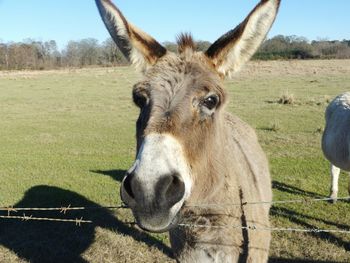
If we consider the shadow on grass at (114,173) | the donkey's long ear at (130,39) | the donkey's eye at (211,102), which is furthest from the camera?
the shadow on grass at (114,173)

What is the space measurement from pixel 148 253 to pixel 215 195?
311 cm

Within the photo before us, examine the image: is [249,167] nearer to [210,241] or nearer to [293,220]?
[210,241]

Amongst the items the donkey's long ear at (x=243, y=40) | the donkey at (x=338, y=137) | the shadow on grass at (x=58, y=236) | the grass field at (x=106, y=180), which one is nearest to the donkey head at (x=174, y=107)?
the donkey's long ear at (x=243, y=40)

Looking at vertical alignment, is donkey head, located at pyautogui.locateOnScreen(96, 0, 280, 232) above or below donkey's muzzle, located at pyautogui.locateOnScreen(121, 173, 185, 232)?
above

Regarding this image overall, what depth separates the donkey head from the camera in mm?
2207

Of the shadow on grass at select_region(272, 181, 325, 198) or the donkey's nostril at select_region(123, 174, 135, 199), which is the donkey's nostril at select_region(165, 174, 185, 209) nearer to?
the donkey's nostril at select_region(123, 174, 135, 199)

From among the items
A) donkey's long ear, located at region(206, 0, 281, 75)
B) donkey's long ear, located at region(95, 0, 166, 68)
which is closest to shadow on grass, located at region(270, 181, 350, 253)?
donkey's long ear, located at region(206, 0, 281, 75)

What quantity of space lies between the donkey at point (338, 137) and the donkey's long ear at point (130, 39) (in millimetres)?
4793

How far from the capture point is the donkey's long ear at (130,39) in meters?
2.88

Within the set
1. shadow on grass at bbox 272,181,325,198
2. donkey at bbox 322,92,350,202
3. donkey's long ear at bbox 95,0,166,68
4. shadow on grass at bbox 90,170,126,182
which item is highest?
donkey's long ear at bbox 95,0,166,68

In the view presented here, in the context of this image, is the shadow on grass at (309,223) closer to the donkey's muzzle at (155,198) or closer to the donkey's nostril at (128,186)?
the donkey's muzzle at (155,198)

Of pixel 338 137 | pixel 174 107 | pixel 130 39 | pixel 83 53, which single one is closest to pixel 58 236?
pixel 130 39

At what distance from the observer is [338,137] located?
6977mm

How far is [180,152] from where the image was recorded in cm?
237
